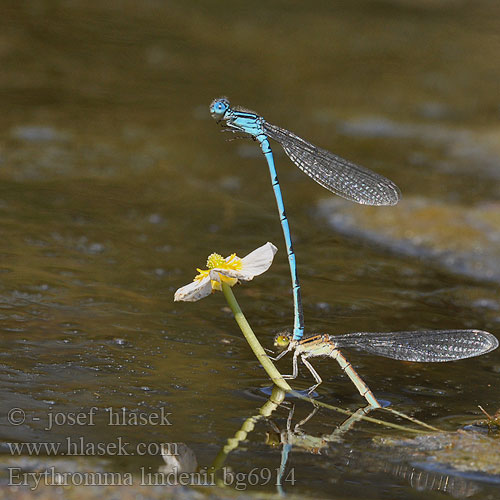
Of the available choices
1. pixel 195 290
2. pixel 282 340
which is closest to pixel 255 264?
pixel 195 290

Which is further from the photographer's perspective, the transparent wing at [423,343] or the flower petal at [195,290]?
the transparent wing at [423,343]

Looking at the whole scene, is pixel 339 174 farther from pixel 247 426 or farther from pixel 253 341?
pixel 247 426

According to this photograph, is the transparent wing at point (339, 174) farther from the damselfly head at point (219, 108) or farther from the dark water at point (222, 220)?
the dark water at point (222, 220)

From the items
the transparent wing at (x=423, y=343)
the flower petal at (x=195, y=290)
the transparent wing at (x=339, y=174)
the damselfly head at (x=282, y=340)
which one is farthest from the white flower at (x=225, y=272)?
the transparent wing at (x=339, y=174)

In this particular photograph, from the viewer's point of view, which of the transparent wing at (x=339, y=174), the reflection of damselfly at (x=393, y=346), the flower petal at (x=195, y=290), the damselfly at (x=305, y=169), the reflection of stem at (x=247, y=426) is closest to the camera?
the reflection of stem at (x=247, y=426)

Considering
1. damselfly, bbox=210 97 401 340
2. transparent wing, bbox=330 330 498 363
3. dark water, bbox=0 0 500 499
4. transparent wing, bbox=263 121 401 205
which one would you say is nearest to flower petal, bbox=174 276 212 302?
dark water, bbox=0 0 500 499

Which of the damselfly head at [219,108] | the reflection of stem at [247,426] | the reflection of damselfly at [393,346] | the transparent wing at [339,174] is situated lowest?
the reflection of stem at [247,426]
